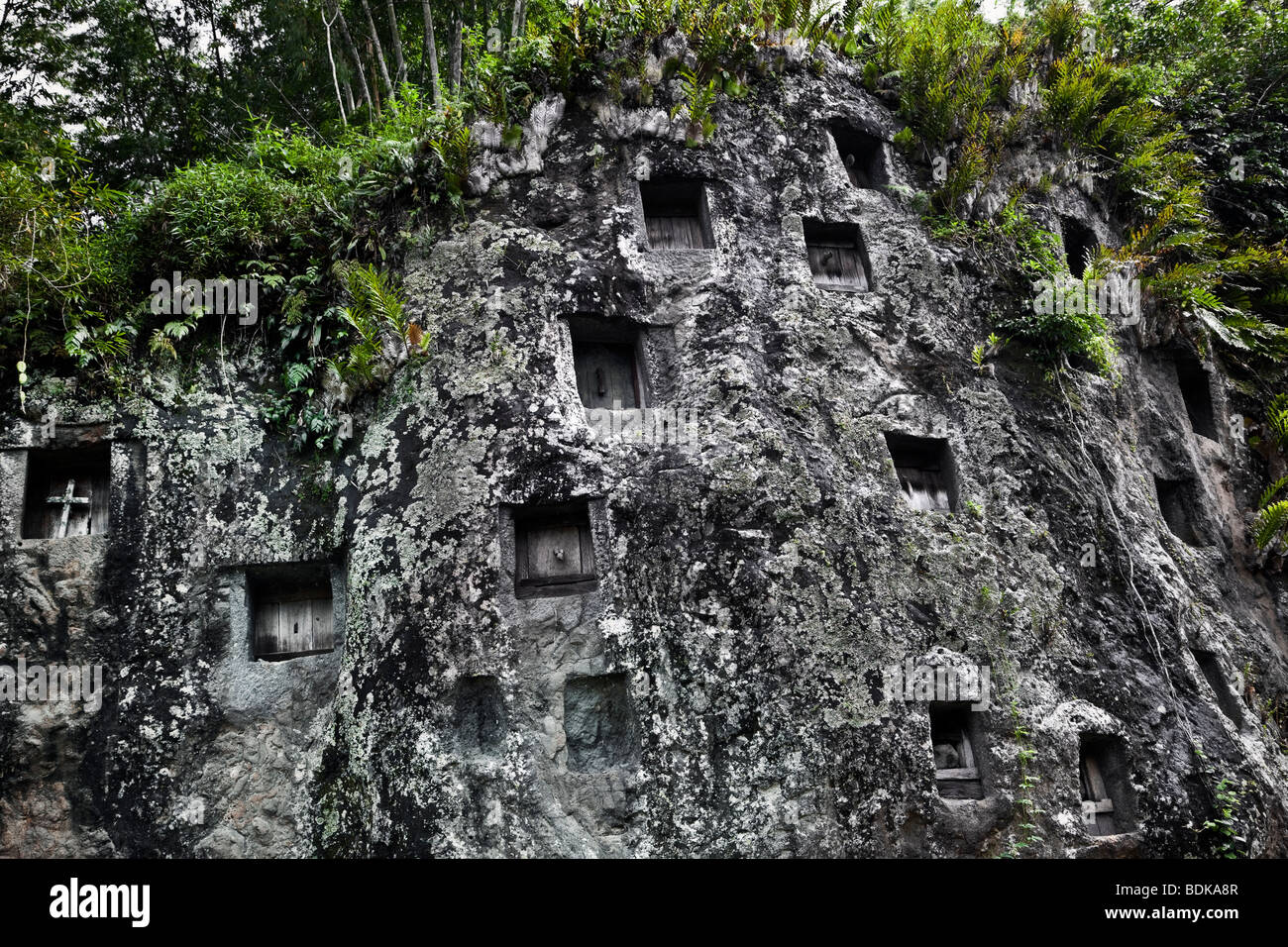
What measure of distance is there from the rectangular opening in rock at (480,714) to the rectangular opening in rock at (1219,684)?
314 inches

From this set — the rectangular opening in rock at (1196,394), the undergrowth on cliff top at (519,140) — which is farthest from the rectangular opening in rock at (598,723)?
the rectangular opening in rock at (1196,394)

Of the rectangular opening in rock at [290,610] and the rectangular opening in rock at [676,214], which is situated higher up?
the rectangular opening in rock at [676,214]

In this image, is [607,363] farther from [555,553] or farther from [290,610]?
[290,610]

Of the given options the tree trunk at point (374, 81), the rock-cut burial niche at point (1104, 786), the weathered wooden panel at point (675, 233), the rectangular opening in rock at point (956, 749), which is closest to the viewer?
the rectangular opening in rock at point (956, 749)

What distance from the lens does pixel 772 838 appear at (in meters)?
7.80

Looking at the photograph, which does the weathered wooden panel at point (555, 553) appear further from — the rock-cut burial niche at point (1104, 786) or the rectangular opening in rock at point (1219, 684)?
the rectangular opening in rock at point (1219, 684)

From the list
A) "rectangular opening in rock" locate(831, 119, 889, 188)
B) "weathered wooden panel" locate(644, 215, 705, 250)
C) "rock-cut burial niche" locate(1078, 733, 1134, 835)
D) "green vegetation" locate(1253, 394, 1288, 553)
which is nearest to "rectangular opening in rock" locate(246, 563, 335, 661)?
"weathered wooden panel" locate(644, 215, 705, 250)

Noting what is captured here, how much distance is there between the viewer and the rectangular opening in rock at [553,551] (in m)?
8.96

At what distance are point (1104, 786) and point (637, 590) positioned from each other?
214 inches

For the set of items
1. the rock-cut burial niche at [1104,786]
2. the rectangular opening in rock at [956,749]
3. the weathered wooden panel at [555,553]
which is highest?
the weathered wooden panel at [555,553]

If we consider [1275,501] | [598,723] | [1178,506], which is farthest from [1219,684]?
[598,723]

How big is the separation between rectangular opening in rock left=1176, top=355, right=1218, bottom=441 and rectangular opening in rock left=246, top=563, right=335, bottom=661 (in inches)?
483

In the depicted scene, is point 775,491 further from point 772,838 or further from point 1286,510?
point 1286,510

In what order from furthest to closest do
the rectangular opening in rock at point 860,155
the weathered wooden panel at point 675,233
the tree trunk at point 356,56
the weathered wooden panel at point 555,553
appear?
the tree trunk at point 356,56
the rectangular opening in rock at point 860,155
the weathered wooden panel at point 675,233
the weathered wooden panel at point 555,553
